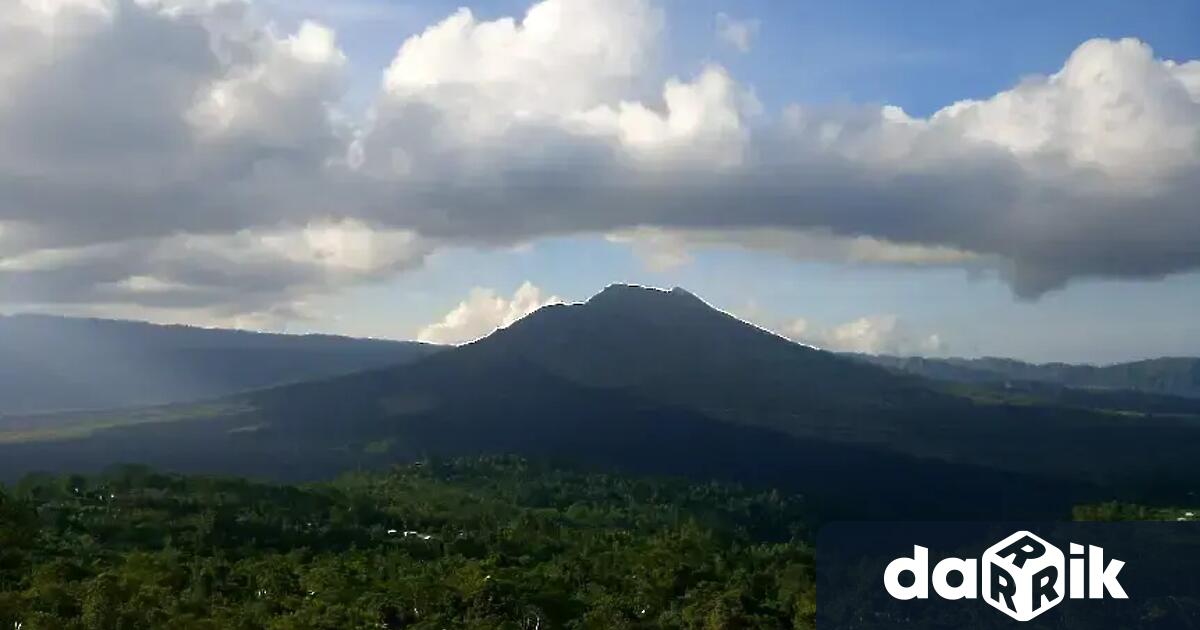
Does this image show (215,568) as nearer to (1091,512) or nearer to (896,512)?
(1091,512)

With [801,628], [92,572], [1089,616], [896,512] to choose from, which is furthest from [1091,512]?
[92,572]

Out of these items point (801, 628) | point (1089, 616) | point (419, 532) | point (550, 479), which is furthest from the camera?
point (550, 479)

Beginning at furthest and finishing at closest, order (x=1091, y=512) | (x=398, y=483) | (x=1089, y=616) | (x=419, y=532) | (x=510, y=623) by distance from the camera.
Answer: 1. (x=398, y=483)
2. (x=1091, y=512)
3. (x=419, y=532)
4. (x=1089, y=616)
5. (x=510, y=623)

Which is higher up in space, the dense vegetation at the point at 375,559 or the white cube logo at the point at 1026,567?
the white cube logo at the point at 1026,567

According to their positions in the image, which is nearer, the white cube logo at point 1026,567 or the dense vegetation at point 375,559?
the white cube logo at point 1026,567

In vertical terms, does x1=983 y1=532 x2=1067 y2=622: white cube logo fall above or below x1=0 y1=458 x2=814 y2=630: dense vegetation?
above
